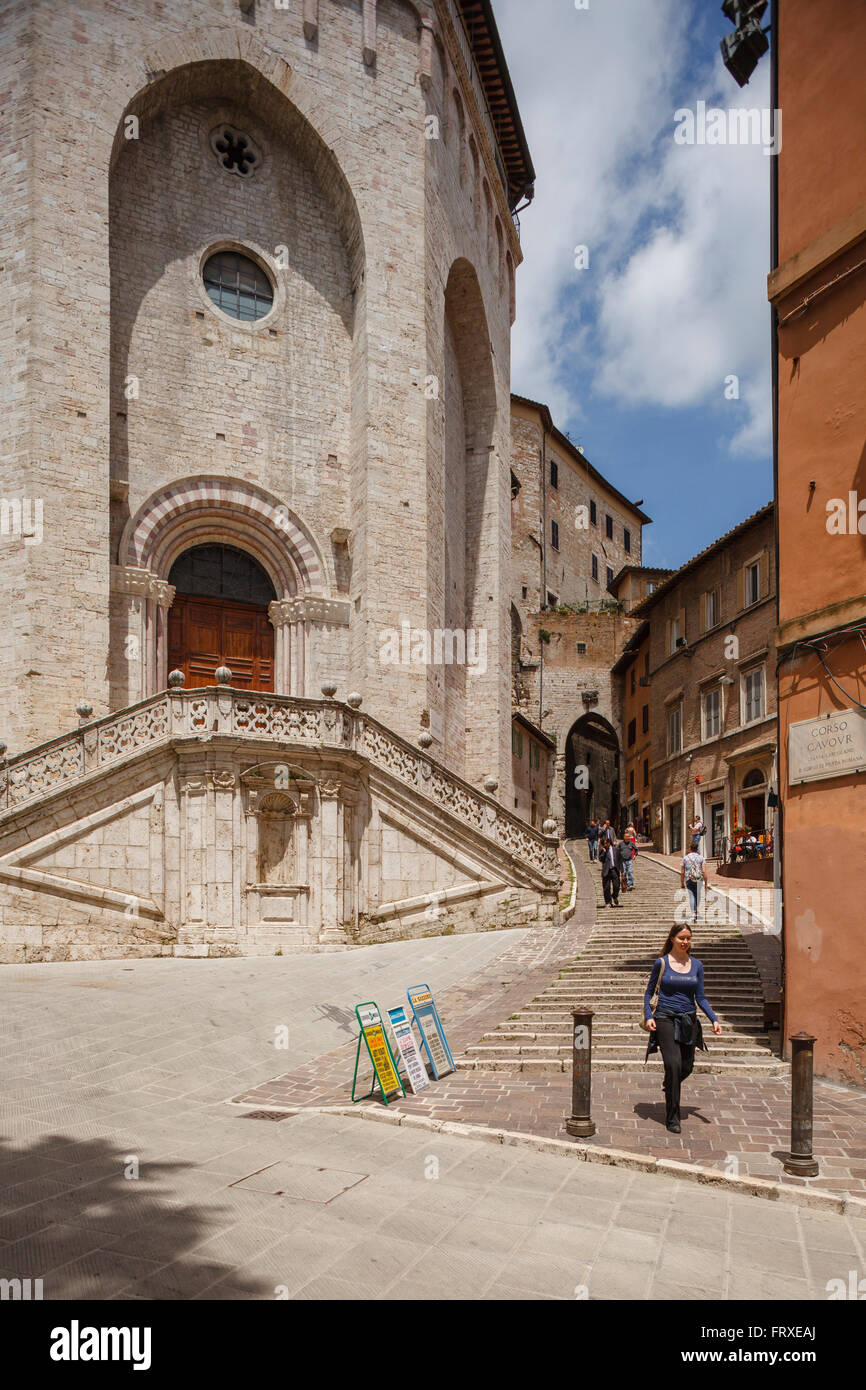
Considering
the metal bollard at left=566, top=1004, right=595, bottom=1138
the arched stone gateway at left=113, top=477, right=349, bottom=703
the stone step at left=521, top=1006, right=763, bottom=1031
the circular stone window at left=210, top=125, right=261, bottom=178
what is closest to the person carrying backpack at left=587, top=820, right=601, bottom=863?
the arched stone gateway at left=113, top=477, right=349, bottom=703

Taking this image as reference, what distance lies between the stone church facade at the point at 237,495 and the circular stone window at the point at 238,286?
0.18ft

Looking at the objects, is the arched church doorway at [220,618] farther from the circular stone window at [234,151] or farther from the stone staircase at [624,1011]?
the stone staircase at [624,1011]

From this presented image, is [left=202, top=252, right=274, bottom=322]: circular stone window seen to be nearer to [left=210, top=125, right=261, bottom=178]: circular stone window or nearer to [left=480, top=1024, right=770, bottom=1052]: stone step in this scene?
[left=210, top=125, right=261, bottom=178]: circular stone window

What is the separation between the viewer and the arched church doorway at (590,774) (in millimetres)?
50188

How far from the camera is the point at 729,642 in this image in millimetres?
33219

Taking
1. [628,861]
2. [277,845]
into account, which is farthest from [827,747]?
[628,861]

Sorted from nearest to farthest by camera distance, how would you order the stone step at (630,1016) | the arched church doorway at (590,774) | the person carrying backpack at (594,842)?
the stone step at (630,1016)
the person carrying backpack at (594,842)
the arched church doorway at (590,774)

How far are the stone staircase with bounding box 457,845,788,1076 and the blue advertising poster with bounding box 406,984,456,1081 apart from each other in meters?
0.29

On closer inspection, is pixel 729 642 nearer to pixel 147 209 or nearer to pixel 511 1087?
pixel 147 209

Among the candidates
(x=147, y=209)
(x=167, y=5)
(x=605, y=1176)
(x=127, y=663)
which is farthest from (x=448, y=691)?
(x=605, y=1176)

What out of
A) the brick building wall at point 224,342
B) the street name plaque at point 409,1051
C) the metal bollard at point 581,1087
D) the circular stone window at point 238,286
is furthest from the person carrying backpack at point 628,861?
the circular stone window at point 238,286

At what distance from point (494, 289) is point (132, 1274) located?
1316 inches

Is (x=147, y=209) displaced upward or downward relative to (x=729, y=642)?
upward

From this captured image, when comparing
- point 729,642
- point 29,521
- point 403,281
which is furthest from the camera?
point 729,642
